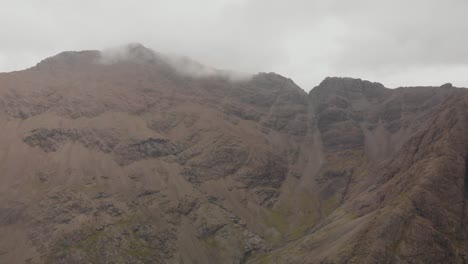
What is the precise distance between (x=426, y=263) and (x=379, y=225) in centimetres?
2403

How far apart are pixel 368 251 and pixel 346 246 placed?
11.1m

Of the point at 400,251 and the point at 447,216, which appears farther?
the point at 447,216

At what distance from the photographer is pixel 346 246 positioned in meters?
199

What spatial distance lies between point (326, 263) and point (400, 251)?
30.2 metres

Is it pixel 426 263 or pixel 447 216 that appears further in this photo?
pixel 447 216

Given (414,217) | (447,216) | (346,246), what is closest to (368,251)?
(346,246)

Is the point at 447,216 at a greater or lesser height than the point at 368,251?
greater

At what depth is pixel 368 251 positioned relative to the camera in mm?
190125

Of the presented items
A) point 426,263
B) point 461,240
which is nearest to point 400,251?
point 426,263

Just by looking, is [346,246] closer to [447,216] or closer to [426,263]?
[426,263]

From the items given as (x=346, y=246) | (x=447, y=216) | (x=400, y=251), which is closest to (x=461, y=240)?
(x=447, y=216)

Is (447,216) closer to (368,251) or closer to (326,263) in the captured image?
(368,251)

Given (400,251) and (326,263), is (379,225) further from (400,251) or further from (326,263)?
(326,263)

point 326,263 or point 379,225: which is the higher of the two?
point 379,225
